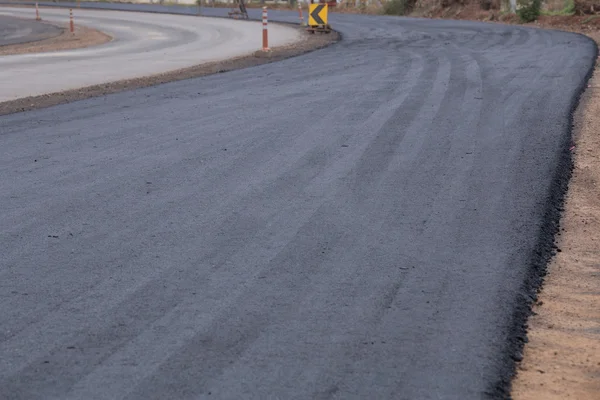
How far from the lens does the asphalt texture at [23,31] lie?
1398 inches

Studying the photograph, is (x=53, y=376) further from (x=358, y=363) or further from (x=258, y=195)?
(x=258, y=195)

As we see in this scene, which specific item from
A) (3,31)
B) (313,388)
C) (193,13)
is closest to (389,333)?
(313,388)

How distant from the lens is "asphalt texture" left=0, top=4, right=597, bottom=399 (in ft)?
16.3

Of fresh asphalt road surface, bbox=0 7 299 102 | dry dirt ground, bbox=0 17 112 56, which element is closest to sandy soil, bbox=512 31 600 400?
fresh asphalt road surface, bbox=0 7 299 102

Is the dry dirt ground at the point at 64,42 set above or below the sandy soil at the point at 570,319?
below

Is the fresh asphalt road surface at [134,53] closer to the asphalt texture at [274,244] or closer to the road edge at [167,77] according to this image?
the road edge at [167,77]

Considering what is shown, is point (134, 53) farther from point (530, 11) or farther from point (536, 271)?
point (536, 271)

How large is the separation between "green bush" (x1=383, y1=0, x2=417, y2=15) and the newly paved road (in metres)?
19.7

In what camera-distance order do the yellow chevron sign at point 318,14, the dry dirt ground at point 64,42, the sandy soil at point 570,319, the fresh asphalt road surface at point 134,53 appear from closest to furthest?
the sandy soil at point 570,319, the fresh asphalt road surface at point 134,53, the dry dirt ground at point 64,42, the yellow chevron sign at point 318,14

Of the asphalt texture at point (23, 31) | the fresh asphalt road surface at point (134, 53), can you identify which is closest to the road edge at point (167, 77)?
the fresh asphalt road surface at point (134, 53)

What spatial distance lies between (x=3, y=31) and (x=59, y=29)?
8.48ft

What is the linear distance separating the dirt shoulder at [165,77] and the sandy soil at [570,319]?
9.85 meters

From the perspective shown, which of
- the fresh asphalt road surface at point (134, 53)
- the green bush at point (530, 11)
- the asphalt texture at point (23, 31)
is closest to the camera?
the fresh asphalt road surface at point (134, 53)

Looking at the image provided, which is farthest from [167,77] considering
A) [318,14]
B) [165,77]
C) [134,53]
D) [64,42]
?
[318,14]
